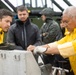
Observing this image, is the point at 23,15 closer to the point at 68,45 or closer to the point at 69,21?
the point at 69,21

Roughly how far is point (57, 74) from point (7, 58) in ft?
2.15

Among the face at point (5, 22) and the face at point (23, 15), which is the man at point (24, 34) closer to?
the face at point (23, 15)

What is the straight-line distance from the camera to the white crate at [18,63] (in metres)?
2.82

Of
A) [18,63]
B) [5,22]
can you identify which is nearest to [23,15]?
[5,22]

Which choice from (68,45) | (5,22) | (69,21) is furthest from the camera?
(5,22)

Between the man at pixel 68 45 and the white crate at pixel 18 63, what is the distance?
27 centimetres

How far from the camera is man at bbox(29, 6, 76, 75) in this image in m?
2.96

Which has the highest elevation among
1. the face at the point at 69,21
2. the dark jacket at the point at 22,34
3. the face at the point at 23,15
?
the face at the point at 23,15

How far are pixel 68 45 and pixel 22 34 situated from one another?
277cm

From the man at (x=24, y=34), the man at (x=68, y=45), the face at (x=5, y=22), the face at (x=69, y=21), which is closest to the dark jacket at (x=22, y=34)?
the man at (x=24, y=34)

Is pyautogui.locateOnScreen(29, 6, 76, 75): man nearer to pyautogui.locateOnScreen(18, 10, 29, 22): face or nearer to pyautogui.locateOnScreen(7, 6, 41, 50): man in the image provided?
pyautogui.locateOnScreen(7, 6, 41, 50): man

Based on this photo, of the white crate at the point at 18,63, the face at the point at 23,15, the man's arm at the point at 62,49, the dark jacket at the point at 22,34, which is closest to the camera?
the white crate at the point at 18,63

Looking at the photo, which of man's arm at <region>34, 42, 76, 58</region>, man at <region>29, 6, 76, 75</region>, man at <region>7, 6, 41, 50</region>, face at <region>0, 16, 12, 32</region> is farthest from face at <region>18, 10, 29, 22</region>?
man's arm at <region>34, 42, 76, 58</region>

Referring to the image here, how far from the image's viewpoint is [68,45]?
9.72 ft
